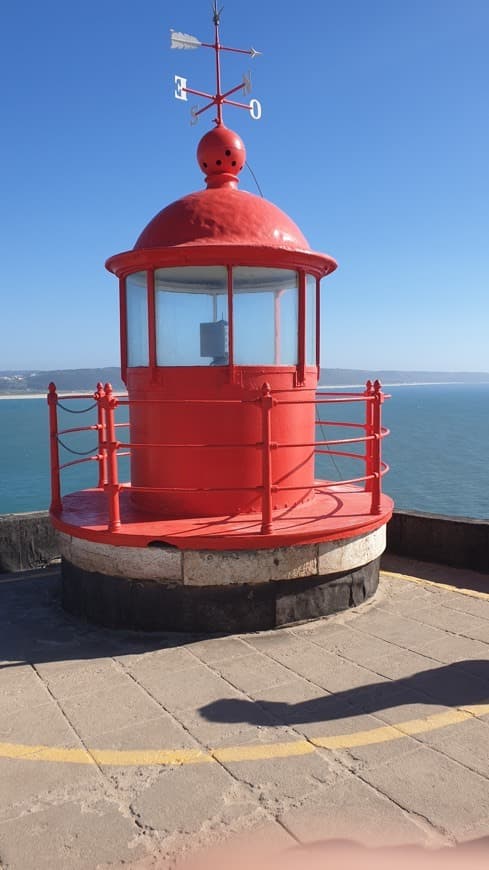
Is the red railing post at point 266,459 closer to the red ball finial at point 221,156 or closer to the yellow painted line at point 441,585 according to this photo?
the yellow painted line at point 441,585

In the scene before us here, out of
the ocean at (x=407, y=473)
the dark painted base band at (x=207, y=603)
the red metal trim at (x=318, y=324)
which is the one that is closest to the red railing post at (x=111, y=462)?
the dark painted base band at (x=207, y=603)

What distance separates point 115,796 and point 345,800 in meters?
1.19

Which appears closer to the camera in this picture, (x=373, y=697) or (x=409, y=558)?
(x=373, y=697)

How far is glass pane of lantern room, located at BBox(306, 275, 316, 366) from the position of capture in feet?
22.4

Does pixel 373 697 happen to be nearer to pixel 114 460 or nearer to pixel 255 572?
pixel 255 572

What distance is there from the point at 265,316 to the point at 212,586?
259 cm

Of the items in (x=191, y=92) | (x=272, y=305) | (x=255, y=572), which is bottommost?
(x=255, y=572)

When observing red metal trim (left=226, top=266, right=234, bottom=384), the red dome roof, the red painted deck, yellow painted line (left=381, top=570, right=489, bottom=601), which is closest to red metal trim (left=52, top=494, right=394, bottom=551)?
the red painted deck

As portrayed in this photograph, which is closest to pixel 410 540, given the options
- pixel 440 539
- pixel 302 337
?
pixel 440 539

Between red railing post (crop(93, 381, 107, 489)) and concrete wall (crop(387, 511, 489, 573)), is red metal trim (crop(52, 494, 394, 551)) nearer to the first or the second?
red railing post (crop(93, 381, 107, 489))

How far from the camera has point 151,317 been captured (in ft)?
21.1

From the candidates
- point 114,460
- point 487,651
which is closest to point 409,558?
point 487,651

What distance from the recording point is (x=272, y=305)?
6.56m

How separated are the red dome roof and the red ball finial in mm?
314
